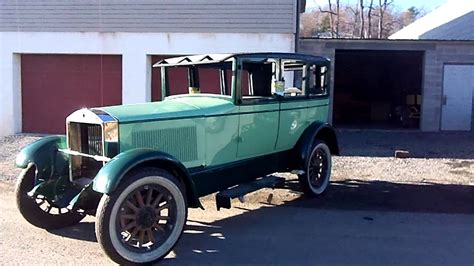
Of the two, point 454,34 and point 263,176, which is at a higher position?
point 454,34

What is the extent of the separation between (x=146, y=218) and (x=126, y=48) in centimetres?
957

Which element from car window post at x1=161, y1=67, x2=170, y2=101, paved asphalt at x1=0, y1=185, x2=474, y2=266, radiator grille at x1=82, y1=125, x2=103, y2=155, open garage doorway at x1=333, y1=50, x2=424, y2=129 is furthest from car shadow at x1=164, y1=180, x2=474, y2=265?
open garage doorway at x1=333, y1=50, x2=424, y2=129

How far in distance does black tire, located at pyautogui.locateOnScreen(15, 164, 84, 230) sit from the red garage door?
27.7 ft

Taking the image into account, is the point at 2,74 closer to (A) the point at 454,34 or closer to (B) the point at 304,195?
(B) the point at 304,195

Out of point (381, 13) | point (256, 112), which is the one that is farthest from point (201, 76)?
point (381, 13)

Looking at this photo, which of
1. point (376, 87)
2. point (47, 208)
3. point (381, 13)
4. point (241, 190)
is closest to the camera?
point (47, 208)

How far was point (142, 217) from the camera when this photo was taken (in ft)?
16.3

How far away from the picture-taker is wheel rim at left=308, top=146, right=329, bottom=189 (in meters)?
7.60

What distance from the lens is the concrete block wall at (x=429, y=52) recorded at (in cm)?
1534

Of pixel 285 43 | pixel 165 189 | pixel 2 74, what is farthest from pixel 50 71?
pixel 165 189

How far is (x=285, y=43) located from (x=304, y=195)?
6325 mm

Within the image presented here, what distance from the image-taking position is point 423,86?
611 inches

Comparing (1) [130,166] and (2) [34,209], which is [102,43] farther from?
(1) [130,166]

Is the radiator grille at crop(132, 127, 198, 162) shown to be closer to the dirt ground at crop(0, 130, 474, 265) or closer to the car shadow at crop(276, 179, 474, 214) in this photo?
the dirt ground at crop(0, 130, 474, 265)
